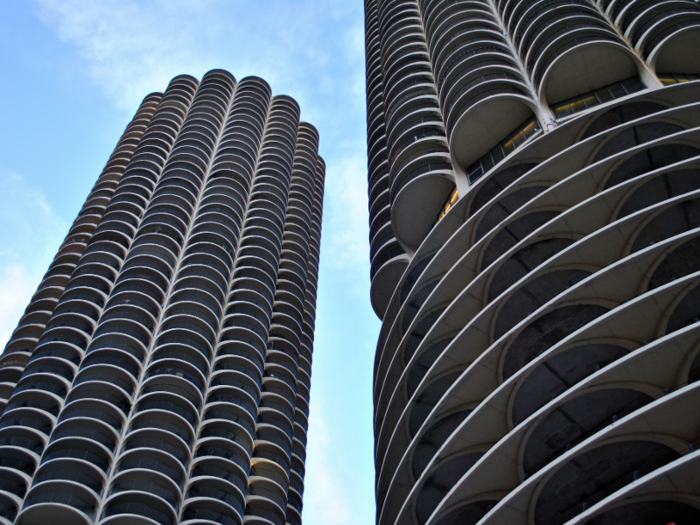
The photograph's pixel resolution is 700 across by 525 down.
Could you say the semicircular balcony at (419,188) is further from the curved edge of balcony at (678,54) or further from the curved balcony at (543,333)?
the curved edge of balcony at (678,54)

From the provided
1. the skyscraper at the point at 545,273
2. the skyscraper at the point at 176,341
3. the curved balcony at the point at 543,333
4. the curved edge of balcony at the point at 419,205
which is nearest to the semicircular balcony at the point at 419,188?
the curved edge of balcony at the point at 419,205

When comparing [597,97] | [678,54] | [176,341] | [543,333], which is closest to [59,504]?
[176,341]

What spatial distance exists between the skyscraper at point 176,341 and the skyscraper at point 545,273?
1581 cm

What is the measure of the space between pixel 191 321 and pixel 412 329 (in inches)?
1119

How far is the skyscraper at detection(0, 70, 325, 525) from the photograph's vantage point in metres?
44.7

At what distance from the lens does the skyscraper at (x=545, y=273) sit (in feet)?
71.5

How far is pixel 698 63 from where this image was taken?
3644 centimetres

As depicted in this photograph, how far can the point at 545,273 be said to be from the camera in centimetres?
2797

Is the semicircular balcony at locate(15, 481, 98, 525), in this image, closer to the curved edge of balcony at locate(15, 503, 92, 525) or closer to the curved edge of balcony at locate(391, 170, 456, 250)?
the curved edge of balcony at locate(15, 503, 92, 525)

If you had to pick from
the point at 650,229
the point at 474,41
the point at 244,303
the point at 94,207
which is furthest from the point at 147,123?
the point at 650,229

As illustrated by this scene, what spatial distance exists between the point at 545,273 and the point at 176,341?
35.1m

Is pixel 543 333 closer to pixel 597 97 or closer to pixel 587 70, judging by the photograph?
pixel 597 97

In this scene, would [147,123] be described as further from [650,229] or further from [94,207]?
[650,229]

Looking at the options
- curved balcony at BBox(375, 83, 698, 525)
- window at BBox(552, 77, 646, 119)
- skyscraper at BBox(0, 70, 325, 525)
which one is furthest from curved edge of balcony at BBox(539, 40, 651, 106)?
skyscraper at BBox(0, 70, 325, 525)
